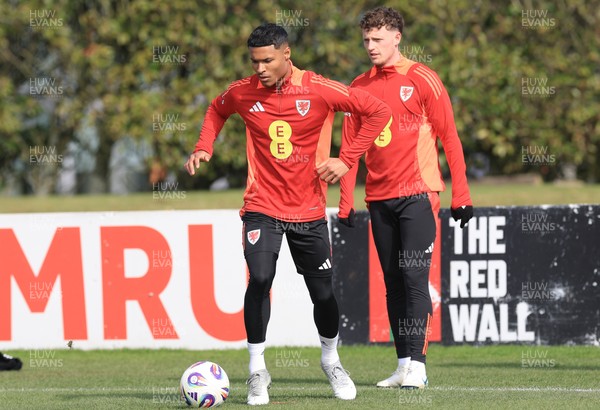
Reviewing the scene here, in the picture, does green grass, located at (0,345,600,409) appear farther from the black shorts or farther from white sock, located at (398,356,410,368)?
the black shorts

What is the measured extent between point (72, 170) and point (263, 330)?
46.3 feet

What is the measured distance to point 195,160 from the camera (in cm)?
697

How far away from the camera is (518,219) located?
35.0ft

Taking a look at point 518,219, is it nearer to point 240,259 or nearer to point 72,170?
point 240,259

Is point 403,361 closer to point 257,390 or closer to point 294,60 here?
point 257,390

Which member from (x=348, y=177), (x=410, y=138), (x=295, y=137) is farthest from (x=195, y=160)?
(x=410, y=138)

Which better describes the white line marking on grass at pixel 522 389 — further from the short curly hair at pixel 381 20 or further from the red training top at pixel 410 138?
the short curly hair at pixel 381 20

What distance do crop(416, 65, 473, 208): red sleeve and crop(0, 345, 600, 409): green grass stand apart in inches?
49.9

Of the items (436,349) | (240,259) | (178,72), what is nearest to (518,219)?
(436,349)

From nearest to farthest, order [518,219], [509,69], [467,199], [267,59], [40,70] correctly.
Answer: [267,59] < [467,199] < [518,219] < [509,69] < [40,70]

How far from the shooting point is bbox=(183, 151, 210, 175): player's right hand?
690 centimetres

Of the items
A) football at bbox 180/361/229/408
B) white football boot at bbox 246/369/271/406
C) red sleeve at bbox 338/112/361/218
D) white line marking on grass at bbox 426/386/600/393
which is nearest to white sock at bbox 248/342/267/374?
white football boot at bbox 246/369/271/406

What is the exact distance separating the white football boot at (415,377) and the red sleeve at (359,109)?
4.71 ft

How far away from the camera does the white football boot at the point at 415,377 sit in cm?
766
